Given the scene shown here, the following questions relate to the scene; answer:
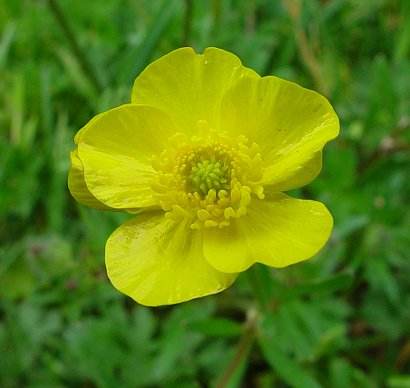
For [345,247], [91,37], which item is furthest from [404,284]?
[91,37]

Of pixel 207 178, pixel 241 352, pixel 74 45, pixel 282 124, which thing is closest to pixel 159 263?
pixel 207 178

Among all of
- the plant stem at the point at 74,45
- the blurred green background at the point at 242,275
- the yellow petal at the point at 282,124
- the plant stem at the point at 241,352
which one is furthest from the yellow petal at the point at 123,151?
the plant stem at the point at 74,45

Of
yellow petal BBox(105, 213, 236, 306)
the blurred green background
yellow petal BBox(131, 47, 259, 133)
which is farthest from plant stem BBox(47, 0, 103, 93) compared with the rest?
yellow petal BBox(105, 213, 236, 306)

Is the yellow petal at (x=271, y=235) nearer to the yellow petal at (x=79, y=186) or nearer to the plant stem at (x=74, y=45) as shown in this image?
the yellow petal at (x=79, y=186)

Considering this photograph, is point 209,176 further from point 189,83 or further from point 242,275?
point 242,275

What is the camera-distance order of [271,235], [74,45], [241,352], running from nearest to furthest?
[271,235], [241,352], [74,45]

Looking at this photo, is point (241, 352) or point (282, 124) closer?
point (282, 124)

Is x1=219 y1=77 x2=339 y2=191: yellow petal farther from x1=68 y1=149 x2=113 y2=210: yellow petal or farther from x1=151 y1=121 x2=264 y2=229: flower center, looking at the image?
x1=68 y1=149 x2=113 y2=210: yellow petal
